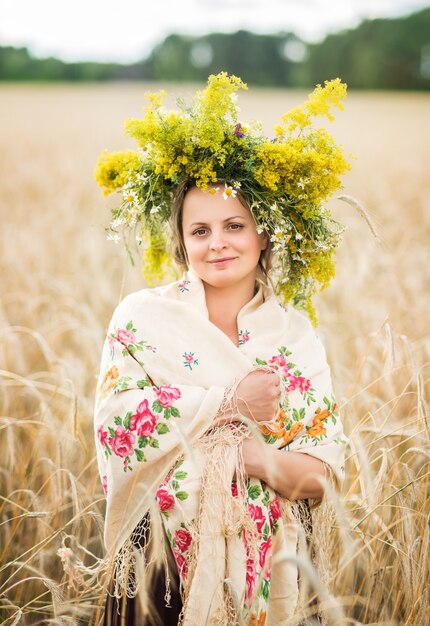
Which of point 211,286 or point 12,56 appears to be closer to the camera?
point 211,286

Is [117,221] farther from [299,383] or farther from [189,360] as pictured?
[299,383]

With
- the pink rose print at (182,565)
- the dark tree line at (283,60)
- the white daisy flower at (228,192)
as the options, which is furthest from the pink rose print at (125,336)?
the dark tree line at (283,60)

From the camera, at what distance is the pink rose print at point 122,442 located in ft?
5.36

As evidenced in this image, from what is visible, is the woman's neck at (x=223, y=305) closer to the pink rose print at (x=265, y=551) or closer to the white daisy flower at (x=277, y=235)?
the white daisy flower at (x=277, y=235)

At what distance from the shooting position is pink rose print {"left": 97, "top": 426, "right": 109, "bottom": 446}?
1657 millimetres

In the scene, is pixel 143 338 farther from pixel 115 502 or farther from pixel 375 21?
pixel 375 21

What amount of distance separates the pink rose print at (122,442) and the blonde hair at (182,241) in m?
0.67

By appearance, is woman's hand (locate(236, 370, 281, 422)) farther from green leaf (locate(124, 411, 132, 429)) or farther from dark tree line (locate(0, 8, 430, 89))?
dark tree line (locate(0, 8, 430, 89))

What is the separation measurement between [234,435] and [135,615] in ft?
1.84

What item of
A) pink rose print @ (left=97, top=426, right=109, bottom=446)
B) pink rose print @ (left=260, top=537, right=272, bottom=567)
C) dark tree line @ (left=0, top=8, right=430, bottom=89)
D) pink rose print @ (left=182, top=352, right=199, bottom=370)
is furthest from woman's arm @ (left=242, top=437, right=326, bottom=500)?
dark tree line @ (left=0, top=8, right=430, bottom=89)

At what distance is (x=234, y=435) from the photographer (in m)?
1.66

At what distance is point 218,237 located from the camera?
1786 mm

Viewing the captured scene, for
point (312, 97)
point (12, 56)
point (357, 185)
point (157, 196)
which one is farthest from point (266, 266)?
point (12, 56)

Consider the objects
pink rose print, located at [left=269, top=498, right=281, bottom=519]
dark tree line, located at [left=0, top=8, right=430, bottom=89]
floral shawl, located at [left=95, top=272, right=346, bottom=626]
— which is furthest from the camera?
dark tree line, located at [left=0, top=8, right=430, bottom=89]
